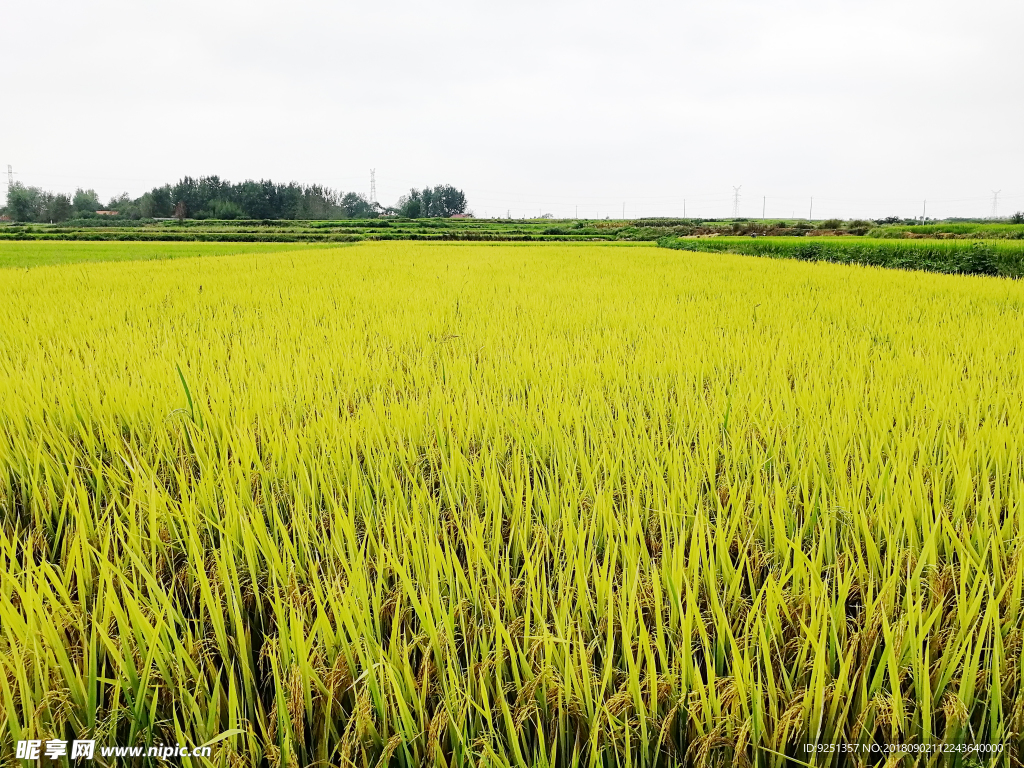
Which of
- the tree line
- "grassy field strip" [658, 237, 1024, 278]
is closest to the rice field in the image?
"grassy field strip" [658, 237, 1024, 278]

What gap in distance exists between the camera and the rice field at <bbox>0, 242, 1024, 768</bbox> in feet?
2.17

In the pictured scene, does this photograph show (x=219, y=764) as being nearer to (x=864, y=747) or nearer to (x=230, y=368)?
(x=864, y=747)

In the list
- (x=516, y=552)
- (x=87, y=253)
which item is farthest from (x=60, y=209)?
(x=516, y=552)

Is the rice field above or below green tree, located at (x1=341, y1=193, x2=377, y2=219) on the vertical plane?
below

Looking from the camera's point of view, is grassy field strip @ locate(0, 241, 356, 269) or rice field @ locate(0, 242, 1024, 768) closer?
rice field @ locate(0, 242, 1024, 768)

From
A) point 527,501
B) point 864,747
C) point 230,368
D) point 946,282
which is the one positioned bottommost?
point 864,747

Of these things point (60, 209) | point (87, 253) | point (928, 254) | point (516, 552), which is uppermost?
point (60, 209)

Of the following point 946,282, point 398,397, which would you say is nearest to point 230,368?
point 398,397

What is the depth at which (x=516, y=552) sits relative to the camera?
1.01m

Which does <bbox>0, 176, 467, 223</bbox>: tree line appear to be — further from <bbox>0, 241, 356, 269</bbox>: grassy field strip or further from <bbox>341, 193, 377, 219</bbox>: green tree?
<bbox>0, 241, 356, 269</bbox>: grassy field strip

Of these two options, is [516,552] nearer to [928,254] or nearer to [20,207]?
[928,254]

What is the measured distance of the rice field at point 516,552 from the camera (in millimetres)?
660

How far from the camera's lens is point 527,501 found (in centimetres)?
107

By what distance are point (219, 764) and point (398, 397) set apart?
1.42 m
